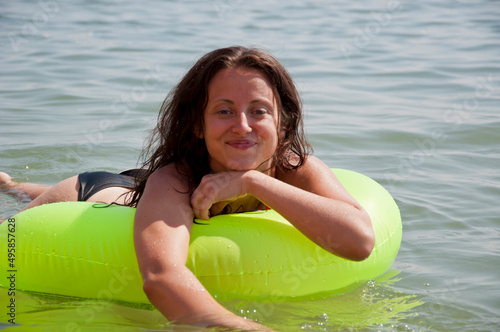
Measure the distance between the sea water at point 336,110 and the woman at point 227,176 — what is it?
0.31 meters

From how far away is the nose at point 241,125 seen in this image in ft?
10.0

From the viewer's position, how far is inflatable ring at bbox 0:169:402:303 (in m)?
3.08

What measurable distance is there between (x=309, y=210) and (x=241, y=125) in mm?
492

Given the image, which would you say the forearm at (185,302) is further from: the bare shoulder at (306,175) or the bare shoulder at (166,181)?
the bare shoulder at (306,175)

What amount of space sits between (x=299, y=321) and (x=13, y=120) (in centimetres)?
490

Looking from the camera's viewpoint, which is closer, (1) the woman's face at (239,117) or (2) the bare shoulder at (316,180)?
(1) the woman's face at (239,117)

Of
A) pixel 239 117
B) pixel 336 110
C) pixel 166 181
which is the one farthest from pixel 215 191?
pixel 336 110

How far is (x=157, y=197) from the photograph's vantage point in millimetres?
3021

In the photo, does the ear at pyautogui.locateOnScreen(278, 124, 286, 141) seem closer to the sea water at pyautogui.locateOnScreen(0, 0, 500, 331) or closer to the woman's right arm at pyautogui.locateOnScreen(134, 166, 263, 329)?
the woman's right arm at pyautogui.locateOnScreen(134, 166, 263, 329)

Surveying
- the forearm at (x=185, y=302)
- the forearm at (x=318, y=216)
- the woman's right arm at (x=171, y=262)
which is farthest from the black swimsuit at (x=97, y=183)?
the forearm at (x=185, y=302)

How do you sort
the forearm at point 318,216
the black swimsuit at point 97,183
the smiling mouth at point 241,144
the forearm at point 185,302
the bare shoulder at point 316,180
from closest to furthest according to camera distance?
Result: the forearm at point 185,302
the forearm at point 318,216
the smiling mouth at point 241,144
the bare shoulder at point 316,180
the black swimsuit at point 97,183

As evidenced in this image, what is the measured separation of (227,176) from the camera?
3.11 meters

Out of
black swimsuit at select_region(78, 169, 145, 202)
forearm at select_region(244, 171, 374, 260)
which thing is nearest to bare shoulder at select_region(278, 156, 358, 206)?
forearm at select_region(244, 171, 374, 260)

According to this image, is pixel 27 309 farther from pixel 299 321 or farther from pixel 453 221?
pixel 453 221
